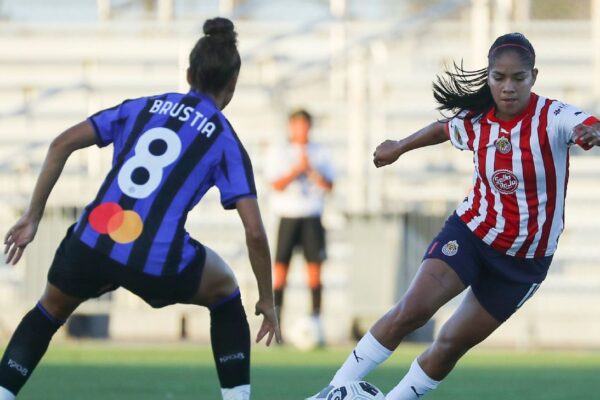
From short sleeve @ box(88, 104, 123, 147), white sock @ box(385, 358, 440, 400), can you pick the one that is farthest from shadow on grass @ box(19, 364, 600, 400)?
short sleeve @ box(88, 104, 123, 147)

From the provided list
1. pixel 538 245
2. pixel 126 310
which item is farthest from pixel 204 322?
pixel 538 245

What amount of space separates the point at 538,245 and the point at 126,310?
831 cm

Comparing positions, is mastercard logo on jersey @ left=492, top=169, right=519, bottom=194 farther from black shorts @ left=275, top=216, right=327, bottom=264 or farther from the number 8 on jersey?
black shorts @ left=275, top=216, right=327, bottom=264

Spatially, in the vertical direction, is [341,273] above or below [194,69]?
below

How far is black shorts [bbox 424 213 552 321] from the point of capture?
6.08 metres

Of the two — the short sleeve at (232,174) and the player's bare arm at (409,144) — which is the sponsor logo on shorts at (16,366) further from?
the player's bare arm at (409,144)

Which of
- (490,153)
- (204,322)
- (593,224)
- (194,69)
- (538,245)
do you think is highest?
(194,69)

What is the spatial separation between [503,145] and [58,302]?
2.05m

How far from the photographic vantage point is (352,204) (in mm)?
14227

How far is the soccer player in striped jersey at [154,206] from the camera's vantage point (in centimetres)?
537

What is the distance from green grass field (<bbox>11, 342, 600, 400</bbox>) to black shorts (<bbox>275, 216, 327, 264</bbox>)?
0.89 meters

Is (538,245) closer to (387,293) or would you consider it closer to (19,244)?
(19,244)

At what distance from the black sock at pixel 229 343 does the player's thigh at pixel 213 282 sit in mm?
63

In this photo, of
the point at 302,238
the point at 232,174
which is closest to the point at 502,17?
the point at 302,238
